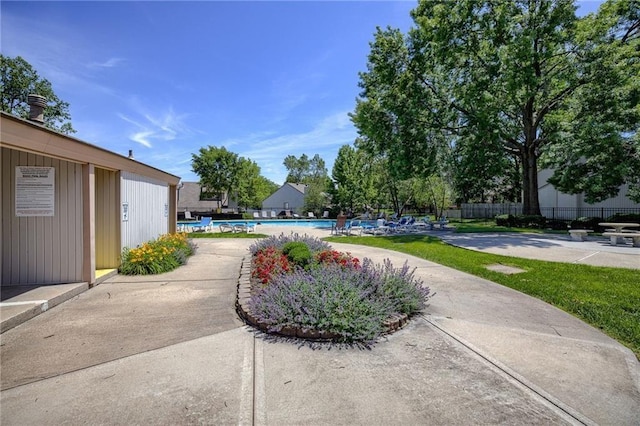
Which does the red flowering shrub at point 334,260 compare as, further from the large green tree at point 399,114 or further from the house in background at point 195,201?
the house in background at point 195,201

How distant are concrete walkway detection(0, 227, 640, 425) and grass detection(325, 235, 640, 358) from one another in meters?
0.39

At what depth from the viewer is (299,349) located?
3379mm

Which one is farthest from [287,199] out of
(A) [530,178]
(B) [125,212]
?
(B) [125,212]

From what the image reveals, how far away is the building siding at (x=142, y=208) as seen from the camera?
748 cm

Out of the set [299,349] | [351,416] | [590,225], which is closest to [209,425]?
[351,416]

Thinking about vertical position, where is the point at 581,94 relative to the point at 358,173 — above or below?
above

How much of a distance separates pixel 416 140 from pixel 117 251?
15912mm

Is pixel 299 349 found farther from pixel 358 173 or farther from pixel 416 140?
pixel 358 173

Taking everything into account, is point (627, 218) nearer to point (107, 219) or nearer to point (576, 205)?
point (576, 205)

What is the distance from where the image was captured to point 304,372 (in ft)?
9.52

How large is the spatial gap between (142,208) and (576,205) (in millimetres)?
30257

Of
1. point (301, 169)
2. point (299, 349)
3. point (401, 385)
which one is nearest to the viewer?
point (401, 385)

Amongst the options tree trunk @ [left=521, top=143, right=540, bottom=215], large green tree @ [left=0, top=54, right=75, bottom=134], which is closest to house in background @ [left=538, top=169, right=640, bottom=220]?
tree trunk @ [left=521, top=143, right=540, bottom=215]

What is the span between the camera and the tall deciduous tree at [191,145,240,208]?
3622 cm
